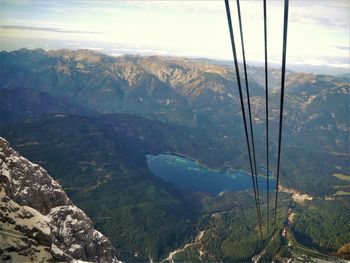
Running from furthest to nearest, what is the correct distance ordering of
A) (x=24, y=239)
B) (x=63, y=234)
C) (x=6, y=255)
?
(x=63, y=234) → (x=24, y=239) → (x=6, y=255)

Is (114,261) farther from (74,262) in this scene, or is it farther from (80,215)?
(74,262)

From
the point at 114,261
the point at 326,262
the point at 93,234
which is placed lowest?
the point at 326,262

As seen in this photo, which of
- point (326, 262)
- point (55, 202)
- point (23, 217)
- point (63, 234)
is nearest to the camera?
point (23, 217)

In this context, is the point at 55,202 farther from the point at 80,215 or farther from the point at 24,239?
the point at 24,239

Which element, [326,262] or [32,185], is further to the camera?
[326,262]

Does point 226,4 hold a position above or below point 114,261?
above

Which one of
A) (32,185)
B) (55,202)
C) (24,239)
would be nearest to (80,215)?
(55,202)
